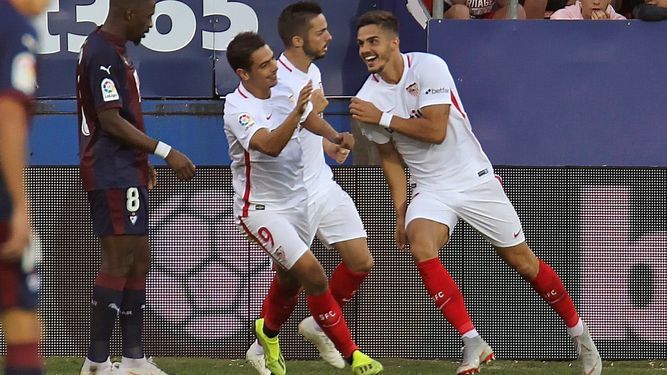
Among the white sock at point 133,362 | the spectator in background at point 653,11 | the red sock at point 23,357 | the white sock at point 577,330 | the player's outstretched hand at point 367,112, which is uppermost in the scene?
the spectator in background at point 653,11

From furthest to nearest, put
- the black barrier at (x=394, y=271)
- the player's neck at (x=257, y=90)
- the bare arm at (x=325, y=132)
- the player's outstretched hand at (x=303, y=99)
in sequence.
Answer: the black barrier at (x=394, y=271)
the bare arm at (x=325, y=132)
the player's neck at (x=257, y=90)
the player's outstretched hand at (x=303, y=99)

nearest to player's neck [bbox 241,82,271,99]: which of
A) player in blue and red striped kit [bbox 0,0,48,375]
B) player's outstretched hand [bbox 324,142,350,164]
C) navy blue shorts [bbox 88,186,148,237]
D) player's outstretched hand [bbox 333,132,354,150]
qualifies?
player's outstretched hand [bbox 333,132,354,150]

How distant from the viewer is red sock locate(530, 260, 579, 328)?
827 centimetres

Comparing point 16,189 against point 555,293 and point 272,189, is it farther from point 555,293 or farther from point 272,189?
point 555,293

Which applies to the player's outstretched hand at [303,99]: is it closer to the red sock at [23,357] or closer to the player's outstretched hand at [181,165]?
the player's outstretched hand at [181,165]

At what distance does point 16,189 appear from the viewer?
5027mm

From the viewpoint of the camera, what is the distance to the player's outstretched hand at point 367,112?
8.13m

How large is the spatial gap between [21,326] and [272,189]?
3074 millimetres

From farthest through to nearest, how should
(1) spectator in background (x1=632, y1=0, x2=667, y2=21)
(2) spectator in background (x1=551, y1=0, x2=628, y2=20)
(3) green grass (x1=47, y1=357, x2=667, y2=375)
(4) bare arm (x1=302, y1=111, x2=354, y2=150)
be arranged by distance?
1. (2) spectator in background (x1=551, y1=0, x2=628, y2=20)
2. (1) spectator in background (x1=632, y1=0, x2=667, y2=21)
3. (3) green grass (x1=47, y1=357, x2=667, y2=375)
4. (4) bare arm (x1=302, y1=111, x2=354, y2=150)

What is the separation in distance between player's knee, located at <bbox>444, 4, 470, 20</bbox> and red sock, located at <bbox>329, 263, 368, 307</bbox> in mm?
3087

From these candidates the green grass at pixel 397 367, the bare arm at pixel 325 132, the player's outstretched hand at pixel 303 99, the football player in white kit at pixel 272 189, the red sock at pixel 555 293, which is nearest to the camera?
the player's outstretched hand at pixel 303 99

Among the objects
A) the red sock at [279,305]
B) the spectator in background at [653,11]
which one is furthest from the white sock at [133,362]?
the spectator in background at [653,11]

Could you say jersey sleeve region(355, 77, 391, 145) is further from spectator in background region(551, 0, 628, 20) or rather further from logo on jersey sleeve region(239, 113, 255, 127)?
spectator in background region(551, 0, 628, 20)

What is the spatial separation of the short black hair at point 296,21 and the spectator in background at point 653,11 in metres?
3.03
